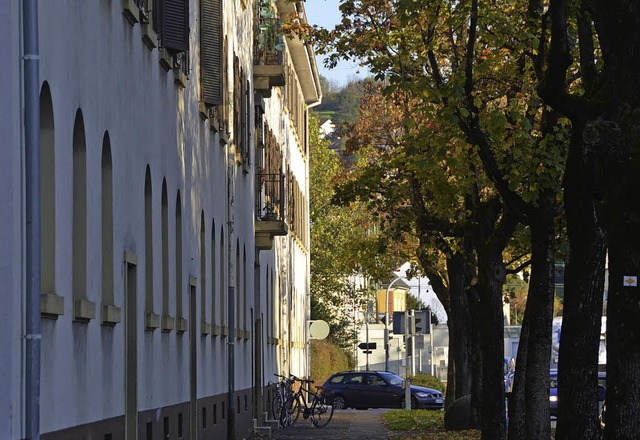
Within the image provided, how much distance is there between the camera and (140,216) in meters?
19.0

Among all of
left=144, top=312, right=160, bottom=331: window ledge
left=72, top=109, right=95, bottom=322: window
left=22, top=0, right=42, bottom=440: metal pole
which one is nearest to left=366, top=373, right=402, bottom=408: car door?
left=144, top=312, right=160, bottom=331: window ledge

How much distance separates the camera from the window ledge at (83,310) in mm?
14422

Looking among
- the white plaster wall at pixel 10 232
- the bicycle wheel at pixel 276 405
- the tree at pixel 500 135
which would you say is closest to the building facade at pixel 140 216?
the white plaster wall at pixel 10 232

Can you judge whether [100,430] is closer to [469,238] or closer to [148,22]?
[148,22]

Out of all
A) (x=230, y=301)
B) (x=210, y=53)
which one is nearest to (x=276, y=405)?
(x=230, y=301)

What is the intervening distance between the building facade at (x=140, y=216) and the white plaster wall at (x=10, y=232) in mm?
10

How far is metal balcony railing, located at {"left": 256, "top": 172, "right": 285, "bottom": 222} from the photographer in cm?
3884

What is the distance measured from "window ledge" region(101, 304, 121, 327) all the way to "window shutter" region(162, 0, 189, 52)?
18.2 ft

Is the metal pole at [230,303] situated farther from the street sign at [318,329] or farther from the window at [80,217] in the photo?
the street sign at [318,329]

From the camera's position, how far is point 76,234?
14969 millimetres

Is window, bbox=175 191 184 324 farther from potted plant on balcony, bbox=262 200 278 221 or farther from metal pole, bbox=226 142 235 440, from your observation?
potted plant on balcony, bbox=262 200 278 221

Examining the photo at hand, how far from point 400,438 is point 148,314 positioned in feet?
46.4

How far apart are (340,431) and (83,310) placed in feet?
80.0

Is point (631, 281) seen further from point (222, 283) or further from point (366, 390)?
point (366, 390)
